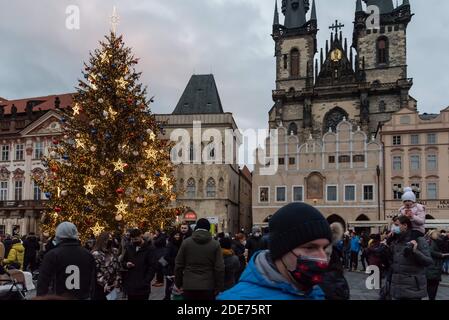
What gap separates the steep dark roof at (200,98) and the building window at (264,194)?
11.2 metres

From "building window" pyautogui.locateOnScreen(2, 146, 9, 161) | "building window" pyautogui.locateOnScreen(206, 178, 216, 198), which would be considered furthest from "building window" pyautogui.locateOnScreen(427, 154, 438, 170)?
"building window" pyautogui.locateOnScreen(2, 146, 9, 161)

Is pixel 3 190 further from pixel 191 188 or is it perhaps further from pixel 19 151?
pixel 191 188

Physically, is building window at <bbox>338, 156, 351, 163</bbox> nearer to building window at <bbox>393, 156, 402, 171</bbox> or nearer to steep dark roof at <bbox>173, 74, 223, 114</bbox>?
building window at <bbox>393, 156, 402, 171</bbox>

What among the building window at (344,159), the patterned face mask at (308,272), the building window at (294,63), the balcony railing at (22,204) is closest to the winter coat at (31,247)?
the patterned face mask at (308,272)

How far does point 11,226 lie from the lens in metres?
45.5

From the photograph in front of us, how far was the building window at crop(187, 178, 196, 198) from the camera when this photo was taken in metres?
47.5

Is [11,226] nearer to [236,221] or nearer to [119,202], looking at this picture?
[236,221]

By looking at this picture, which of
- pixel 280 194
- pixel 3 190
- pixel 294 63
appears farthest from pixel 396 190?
pixel 3 190

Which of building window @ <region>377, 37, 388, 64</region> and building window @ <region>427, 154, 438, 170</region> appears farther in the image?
building window @ <region>377, 37, 388, 64</region>

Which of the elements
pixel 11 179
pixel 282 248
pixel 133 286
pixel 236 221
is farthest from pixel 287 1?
pixel 282 248

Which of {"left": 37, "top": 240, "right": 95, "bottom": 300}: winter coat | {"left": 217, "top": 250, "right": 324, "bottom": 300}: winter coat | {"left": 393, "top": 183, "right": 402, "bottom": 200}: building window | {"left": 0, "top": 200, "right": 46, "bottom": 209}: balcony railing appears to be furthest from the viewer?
{"left": 0, "top": 200, "right": 46, "bottom": 209}: balcony railing

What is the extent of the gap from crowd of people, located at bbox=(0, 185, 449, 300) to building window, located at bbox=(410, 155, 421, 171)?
36.7 metres

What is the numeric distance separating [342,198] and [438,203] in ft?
25.5

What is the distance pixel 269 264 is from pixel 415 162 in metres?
43.4
